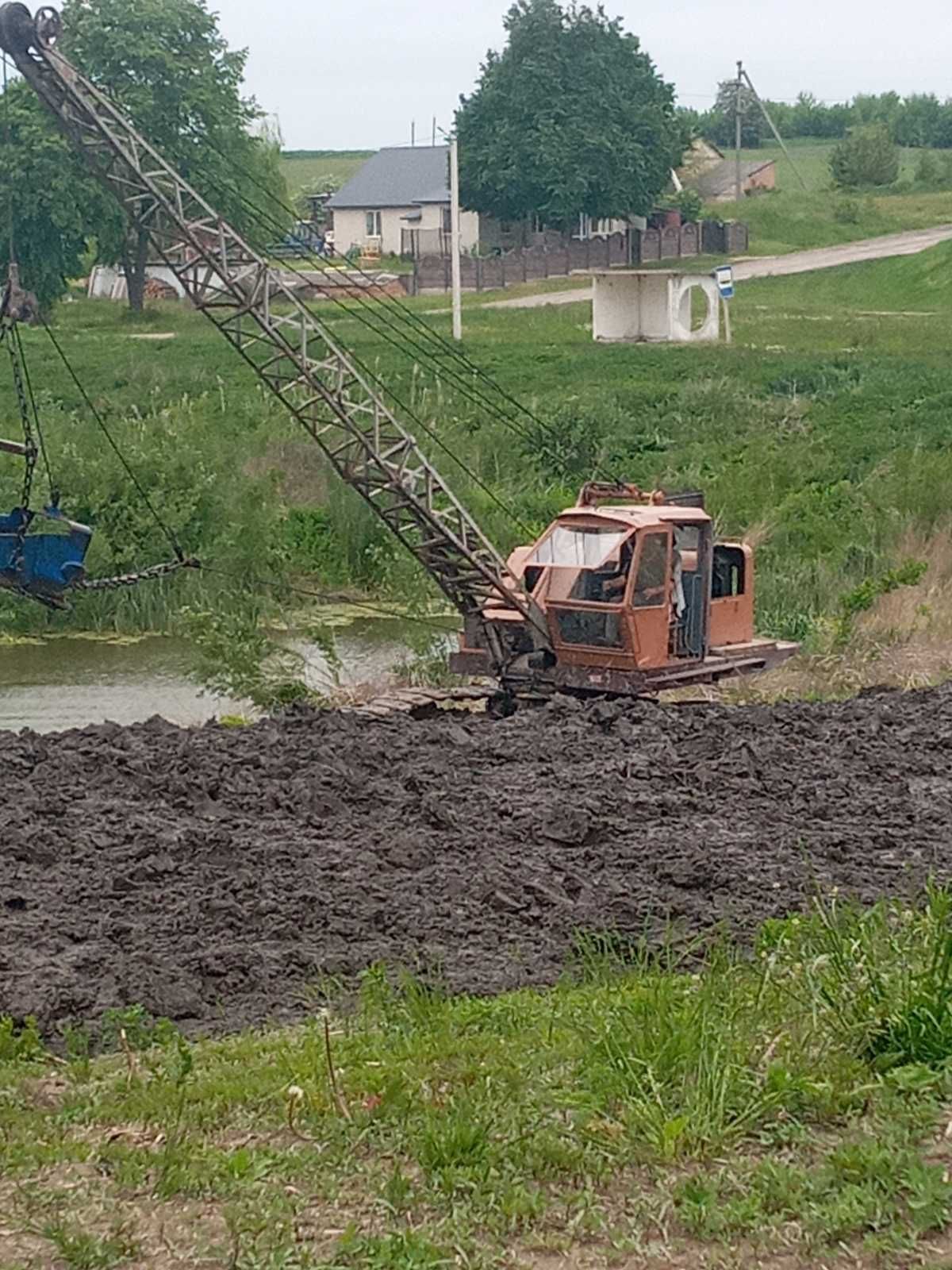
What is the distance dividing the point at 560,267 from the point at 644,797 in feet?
219

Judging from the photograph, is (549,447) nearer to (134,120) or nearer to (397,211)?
(134,120)

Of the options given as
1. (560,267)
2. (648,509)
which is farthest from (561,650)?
(560,267)

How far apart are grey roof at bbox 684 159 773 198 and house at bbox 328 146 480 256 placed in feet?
55.2

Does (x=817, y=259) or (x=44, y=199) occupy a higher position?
(x=44, y=199)

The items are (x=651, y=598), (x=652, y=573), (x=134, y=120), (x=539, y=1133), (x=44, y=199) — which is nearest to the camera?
(x=539, y=1133)

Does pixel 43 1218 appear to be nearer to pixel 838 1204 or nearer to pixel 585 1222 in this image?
pixel 585 1222

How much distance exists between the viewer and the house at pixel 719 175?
103062 millimetres

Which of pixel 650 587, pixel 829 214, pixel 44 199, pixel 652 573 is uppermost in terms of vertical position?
pixel 829 214

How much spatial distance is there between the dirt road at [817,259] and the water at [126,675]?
3989cm

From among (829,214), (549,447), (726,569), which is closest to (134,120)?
(549,447)

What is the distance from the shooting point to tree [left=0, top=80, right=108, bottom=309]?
58719mm

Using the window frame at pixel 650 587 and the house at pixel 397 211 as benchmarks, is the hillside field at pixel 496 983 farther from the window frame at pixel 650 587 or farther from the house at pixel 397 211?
the house at pixel 397 211

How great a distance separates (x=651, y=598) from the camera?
19875 mm

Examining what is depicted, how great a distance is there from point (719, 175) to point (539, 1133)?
103 metres
